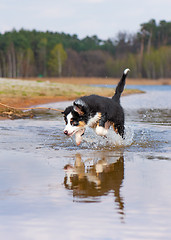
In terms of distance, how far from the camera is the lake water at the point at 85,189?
354 centimetres

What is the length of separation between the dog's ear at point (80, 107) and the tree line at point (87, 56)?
80261 mm

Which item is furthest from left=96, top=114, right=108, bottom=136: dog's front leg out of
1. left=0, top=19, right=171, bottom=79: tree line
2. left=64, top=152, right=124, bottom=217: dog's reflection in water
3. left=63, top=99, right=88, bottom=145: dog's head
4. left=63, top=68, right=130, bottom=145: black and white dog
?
left=0, top=19, right=171, bottom=79: tree line

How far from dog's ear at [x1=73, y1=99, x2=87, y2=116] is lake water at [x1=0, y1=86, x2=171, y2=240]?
729 millimetres

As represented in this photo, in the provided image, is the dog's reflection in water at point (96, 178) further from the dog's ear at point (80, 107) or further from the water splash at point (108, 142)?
the water splash at point (108, 142)

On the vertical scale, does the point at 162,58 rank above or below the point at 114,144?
above

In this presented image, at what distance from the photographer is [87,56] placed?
10681 cm

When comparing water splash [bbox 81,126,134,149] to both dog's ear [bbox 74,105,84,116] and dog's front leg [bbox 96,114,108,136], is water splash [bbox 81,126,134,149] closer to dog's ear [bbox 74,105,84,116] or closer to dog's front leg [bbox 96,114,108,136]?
dog's front leg [bbox 96,114,108,136]

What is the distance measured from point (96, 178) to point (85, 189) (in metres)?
Result: 0.62

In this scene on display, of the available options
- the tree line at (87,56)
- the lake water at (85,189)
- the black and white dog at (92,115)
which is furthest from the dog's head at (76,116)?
the tree line at (87,56)

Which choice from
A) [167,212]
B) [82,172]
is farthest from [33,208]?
[82,172]

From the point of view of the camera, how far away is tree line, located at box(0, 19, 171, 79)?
90938mm

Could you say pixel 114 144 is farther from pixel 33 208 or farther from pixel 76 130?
pixel 33 208

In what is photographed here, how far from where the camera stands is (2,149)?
24.8 feet

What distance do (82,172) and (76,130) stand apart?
176 cm
